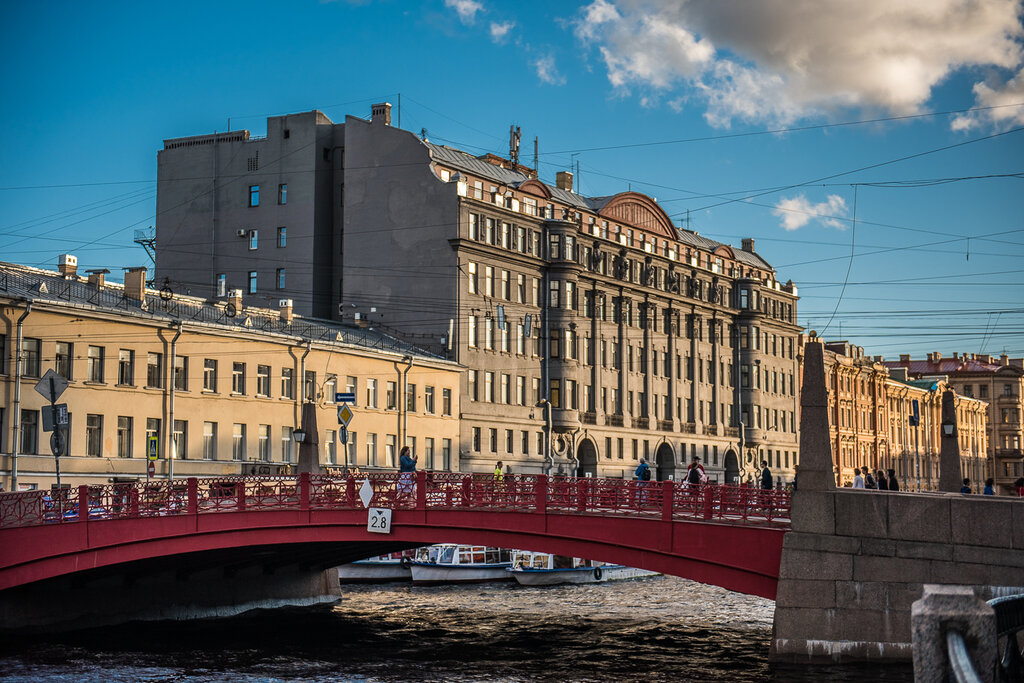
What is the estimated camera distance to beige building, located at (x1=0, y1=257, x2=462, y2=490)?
1809 inches

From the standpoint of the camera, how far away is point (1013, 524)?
24.2 m

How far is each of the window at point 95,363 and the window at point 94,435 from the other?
4.70 feet

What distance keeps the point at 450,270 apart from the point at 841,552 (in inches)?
1648

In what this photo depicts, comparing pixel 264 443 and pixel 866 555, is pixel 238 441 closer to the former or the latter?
pixel 264 443

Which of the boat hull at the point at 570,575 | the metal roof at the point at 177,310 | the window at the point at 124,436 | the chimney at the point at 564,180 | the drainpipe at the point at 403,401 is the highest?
the chimney at the point at 564,180

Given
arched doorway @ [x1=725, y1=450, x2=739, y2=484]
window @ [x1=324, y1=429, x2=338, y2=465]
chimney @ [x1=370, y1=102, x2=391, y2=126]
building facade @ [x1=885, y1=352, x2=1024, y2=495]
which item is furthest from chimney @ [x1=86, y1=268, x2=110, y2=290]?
building facade @ [x1=885, y1=352, x2=1024, y2=495]

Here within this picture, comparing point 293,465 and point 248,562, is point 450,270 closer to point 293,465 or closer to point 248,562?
point 293,465

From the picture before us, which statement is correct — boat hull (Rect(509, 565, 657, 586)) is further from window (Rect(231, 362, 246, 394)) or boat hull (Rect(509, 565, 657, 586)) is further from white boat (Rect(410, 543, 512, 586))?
window (Rect(231, 362, 246, 394))

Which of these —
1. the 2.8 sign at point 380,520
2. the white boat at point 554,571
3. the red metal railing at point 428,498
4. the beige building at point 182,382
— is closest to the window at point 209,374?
the beige building at point 182,382

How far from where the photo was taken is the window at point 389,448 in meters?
61.4

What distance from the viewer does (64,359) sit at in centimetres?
4709

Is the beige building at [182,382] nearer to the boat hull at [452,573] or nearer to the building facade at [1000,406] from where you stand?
the boat hull at [452,573]

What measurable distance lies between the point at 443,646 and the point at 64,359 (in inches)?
826

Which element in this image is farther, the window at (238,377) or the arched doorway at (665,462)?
the arched doorway at (665,462)
